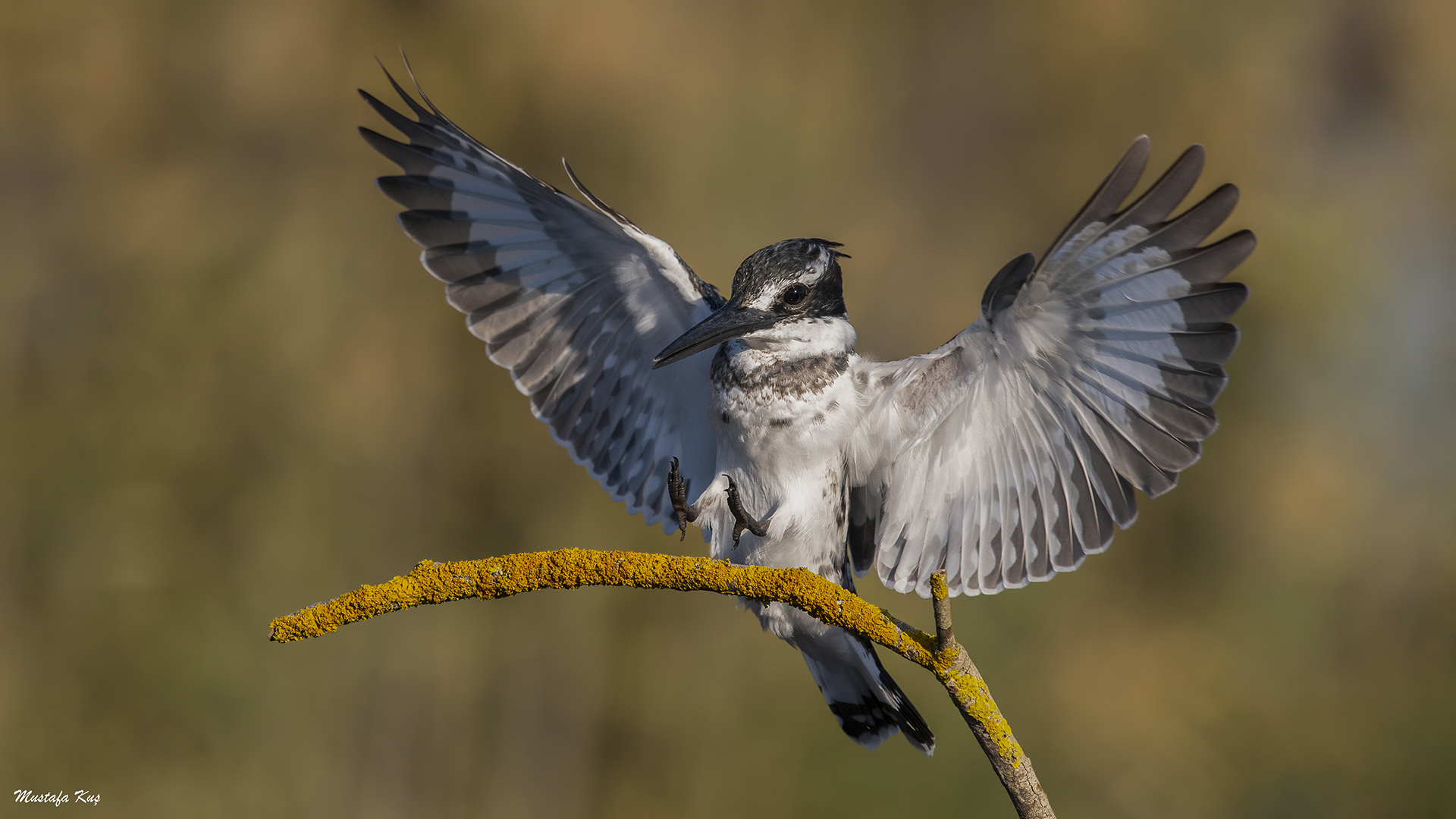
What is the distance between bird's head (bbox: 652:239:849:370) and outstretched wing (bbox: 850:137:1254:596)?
160 millimetres

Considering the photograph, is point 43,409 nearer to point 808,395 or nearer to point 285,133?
point 285,133

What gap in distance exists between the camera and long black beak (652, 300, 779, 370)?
50.8 inches

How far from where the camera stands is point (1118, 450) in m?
1.38

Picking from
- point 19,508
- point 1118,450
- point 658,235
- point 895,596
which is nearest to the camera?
point 1118,450

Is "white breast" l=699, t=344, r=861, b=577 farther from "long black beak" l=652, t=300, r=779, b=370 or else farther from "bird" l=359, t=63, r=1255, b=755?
"long black beak" l=652, t=300, r=779, b=370

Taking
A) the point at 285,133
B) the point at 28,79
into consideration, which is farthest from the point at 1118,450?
the point at 28,79

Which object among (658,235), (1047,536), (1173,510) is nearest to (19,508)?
(658,235)

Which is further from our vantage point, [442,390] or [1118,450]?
[442,390]

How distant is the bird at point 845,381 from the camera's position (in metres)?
1.27

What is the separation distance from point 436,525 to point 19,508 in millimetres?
A: 1323

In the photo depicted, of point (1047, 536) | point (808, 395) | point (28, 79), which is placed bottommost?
point (1047, 536)

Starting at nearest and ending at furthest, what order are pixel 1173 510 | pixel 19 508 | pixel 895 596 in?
1. pixel 19 508
2. pixel 895 596
3. pixel 1173 510

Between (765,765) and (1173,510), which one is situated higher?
(1173,510)
